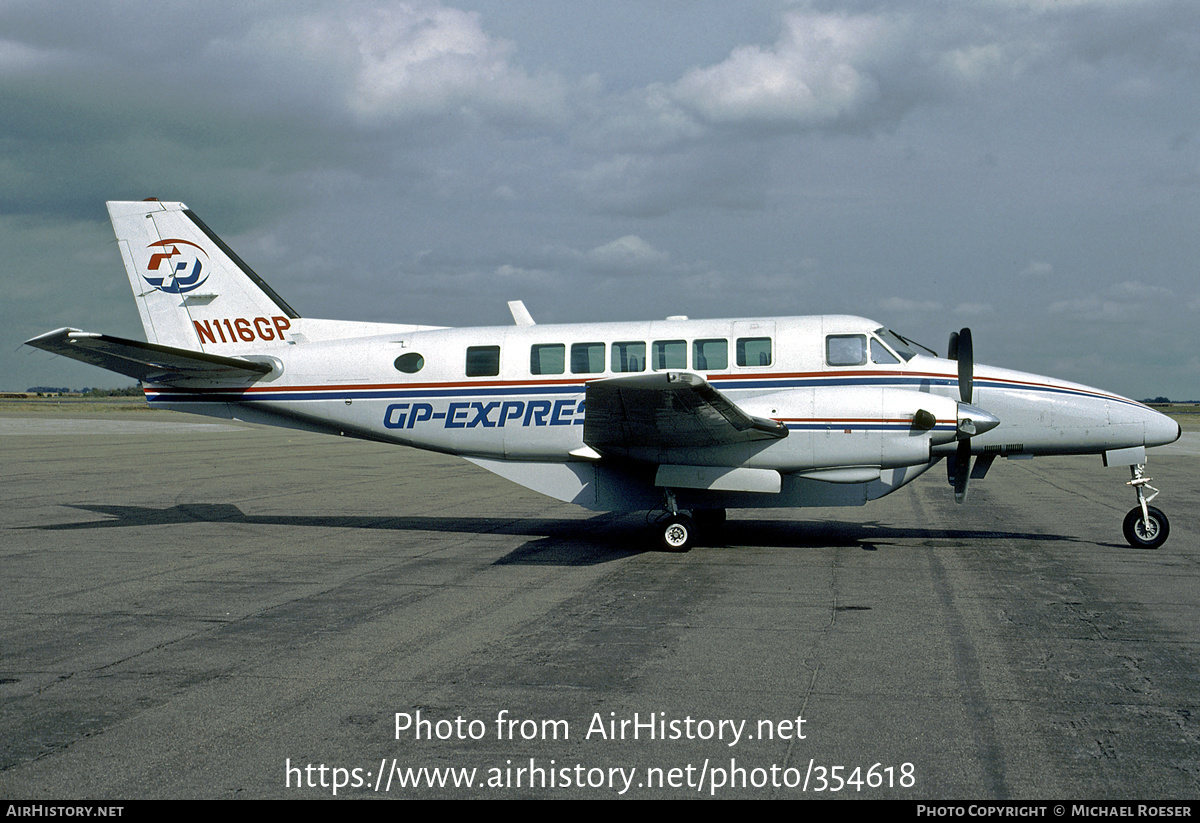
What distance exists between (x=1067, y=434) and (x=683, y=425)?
515 centimetres

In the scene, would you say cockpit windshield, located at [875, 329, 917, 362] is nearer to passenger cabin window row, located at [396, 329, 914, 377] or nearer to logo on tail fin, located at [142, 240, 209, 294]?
passenger cabin window row, located at [396, 329, 914, 377]

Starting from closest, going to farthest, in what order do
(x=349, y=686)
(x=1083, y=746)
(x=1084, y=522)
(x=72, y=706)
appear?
(x=1083, y=746)
(x=72, y=706)
(x=349, y=686)
(x=1084, y=522)

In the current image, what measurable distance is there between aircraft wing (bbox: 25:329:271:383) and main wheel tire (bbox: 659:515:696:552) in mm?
6637

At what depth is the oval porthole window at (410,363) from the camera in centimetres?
1352

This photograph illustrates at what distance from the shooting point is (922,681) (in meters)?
6.05

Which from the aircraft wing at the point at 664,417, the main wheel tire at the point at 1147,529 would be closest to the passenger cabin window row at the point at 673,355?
the aircraft wing at the point at 664,417

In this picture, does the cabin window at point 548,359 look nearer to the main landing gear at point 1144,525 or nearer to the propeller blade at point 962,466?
the propeller blade at point 962,466

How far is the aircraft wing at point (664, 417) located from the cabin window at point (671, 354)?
1.27 m

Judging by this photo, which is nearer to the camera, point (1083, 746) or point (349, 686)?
point (1083, 746)

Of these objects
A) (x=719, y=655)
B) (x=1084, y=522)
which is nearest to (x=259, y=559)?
(x=719, y=655)

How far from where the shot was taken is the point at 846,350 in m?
12.4

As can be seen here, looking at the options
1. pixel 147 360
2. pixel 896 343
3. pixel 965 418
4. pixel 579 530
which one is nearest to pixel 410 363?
pixel 579 530

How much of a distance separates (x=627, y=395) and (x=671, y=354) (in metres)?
2.10
